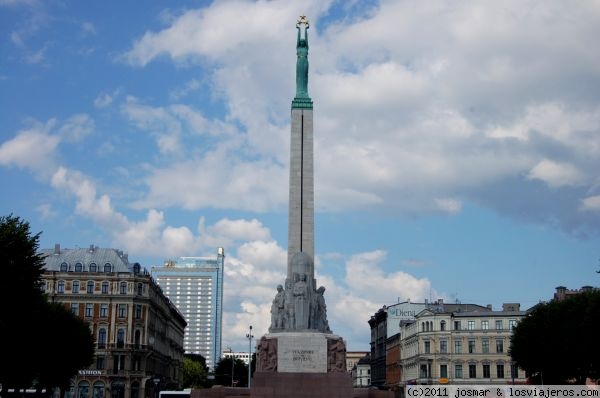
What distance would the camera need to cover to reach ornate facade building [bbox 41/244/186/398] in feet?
318

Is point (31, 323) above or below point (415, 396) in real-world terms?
above

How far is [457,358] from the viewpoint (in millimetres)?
96312

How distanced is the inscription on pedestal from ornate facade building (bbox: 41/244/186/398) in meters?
60.4

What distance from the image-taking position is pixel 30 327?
53.9 meters

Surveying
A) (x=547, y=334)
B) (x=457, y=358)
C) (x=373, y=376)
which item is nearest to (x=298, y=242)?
(x=547, y=334)

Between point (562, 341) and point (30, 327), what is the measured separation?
42648 mm

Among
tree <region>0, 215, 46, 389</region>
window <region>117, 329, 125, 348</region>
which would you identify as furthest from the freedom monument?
window <region>117, 329, 125, 348</region>

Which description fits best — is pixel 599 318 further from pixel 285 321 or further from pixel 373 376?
pixel 373 376

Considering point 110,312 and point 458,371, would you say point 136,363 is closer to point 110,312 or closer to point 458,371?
point 110,312

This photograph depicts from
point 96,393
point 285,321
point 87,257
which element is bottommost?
point 96,393

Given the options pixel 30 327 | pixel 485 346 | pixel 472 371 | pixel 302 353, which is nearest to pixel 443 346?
pixel 472 371

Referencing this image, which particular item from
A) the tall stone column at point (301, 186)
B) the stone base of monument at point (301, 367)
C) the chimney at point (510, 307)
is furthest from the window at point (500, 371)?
the stone base of monument at point (301, 367)

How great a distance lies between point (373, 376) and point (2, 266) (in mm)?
116956

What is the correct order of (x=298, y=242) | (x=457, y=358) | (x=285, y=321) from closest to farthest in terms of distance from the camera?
1. (x=285, y=321)
2. (x=298, y=242)
3. (x=457, y=358)
